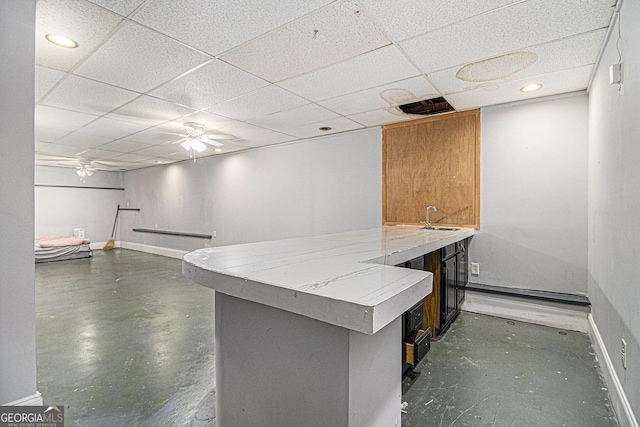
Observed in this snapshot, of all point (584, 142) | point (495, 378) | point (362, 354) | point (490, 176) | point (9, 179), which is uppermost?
point (584, 142)

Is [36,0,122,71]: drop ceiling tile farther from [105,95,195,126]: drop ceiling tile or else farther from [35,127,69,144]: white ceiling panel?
[35,127,69,144]: white ceiling panel

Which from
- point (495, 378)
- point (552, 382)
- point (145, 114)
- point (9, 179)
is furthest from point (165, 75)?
point (552, 382)

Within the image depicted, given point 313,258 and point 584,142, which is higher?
point 584,142

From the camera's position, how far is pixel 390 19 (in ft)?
6.33

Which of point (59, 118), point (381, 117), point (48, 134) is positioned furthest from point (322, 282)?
point (48, 134)

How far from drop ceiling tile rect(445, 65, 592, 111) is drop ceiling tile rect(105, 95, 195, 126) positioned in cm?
315

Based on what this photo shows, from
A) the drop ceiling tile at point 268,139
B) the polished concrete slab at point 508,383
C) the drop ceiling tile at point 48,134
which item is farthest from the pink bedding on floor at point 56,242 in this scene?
the polished concrete slab at point 508,383

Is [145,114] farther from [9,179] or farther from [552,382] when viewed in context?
[552,382]

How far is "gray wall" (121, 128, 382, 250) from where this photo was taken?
462 cm

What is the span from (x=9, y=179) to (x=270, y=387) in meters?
1.67

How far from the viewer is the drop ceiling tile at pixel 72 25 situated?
1782 mm

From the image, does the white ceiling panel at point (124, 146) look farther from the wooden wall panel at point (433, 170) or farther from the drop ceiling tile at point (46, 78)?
the wooden wall panel at point (433, 170)

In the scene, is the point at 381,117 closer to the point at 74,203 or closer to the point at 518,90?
the point at 518,90

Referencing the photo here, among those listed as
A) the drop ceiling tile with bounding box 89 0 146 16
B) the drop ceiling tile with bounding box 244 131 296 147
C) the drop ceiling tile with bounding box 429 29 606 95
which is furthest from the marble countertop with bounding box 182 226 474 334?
the drop ceiling tile with bounding box 244 131 296 147
